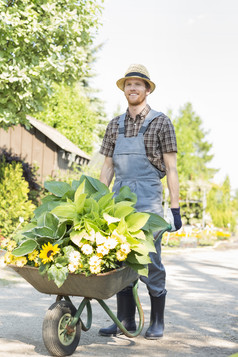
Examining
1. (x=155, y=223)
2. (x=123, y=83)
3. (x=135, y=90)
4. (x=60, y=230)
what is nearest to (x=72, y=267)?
(x=60, y=230)

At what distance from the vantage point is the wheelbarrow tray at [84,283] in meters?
3.53

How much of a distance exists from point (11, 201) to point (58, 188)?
8156 millimetres

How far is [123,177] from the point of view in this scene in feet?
14.9

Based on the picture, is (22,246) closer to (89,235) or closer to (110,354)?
(89,235)

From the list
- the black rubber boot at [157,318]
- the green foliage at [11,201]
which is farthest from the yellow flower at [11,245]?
the green foliage at [11,201]

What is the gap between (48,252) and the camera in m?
3.55

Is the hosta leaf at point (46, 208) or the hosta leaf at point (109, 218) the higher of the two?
the hosta leaf at point (46, 208)

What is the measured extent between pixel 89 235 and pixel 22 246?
0.46m

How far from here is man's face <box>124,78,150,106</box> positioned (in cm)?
457

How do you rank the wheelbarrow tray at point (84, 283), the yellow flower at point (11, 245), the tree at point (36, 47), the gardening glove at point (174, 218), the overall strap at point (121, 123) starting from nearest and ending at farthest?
the wheelbarrow tray at point (84, 283) → the yellow flower at point (11, 245) → the gardening glove at point (174, 218) → the overall strap at point (121, 123) → the tree at point (36, 47)

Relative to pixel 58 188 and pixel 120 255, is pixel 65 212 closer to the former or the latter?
pixel 58 188

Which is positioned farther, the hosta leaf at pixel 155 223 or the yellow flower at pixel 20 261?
the hosta leaf at pixel 155 223

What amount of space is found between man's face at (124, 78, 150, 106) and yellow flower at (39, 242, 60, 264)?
1608mm

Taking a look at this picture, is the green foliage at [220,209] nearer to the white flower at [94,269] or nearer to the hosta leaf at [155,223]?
the hosta leaf at [155,223]
